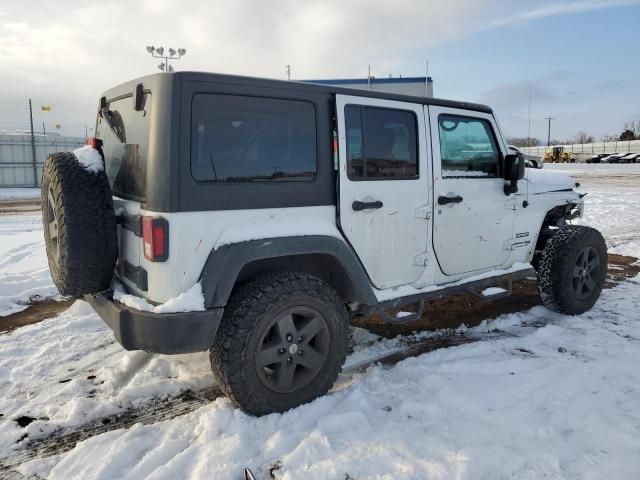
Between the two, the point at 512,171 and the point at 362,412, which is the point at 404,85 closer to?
the point at 512,171

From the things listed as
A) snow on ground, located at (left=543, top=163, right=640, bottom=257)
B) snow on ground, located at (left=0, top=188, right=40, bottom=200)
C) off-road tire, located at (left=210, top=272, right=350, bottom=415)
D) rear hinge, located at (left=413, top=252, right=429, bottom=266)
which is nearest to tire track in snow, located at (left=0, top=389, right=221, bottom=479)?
off-road tire, located at (left=210, top=272, right=350, bottom=415)

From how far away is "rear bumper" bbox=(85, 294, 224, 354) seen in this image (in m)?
2.62

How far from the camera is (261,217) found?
9.55 feet

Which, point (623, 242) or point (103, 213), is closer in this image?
point (103, 213)

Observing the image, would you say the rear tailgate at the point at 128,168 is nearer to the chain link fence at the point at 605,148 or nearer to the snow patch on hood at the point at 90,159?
the snow patch on hood at the point at 90,159

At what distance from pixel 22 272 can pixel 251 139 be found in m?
4.76

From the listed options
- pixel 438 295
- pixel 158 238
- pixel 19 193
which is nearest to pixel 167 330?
pixel 158 238

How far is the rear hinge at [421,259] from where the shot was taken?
3723 mm

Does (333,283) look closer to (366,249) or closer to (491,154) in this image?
(366,249)

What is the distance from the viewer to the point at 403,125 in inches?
144

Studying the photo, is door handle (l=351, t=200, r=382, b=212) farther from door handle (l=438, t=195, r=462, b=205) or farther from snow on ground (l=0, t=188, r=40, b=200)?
snow on ground (l=0, t=188, r=40, b=200)

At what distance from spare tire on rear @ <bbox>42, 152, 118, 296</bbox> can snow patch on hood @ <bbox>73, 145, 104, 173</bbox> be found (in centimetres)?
2

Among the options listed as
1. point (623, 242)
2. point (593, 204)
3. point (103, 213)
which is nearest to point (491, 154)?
point (103, 213)

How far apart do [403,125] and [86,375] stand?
9.61 ft
